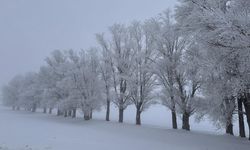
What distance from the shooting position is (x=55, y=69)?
56906mm

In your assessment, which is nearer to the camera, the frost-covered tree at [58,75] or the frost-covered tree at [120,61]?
the frost-covered tree at [120,61]

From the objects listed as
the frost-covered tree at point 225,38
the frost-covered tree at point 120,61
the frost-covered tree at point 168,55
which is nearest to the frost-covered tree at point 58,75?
the frost-covered tree at point 120,61

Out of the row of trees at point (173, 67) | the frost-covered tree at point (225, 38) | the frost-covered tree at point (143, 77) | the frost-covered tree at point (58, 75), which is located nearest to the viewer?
the frost-covered tree at point (225, 38)

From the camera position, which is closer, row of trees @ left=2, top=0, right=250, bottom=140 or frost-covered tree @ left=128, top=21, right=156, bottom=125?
row of trees @ left=2, top=0, right=250, bottom=140

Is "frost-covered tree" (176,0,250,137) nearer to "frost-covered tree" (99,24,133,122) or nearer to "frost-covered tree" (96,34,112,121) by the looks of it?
"frost-covered tree" (99,24,133,122)

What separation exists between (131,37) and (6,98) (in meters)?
83.7

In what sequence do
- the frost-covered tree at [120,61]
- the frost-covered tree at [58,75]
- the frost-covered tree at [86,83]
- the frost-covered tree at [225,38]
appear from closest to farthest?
the frost-covered tree at [225,38] < the frost-covered tree at [120,61] < the frost-covered tree at [86,83] < the frost-covered tree at [58,75]

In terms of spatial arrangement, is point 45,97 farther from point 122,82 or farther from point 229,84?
point 229,84

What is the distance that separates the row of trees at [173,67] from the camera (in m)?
12.7

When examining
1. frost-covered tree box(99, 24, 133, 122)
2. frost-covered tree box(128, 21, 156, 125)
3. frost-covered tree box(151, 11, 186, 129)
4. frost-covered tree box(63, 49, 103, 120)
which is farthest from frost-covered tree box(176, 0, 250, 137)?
frost-covered tree box(63, 49, 103, 120)

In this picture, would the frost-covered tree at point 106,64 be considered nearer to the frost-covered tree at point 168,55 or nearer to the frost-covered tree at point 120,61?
the frost-covered tree at point 120,61

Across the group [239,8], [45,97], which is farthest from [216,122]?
[45,97]

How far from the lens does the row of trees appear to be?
12688mm

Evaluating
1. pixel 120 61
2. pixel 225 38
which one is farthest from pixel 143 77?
pixel 225 38
